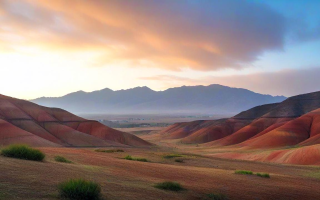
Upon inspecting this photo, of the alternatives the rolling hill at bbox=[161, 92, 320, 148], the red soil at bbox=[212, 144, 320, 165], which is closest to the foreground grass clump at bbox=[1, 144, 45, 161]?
the red soil at bbox=[212, 144, 320, 165]

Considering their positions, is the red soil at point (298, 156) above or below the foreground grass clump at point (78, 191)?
below

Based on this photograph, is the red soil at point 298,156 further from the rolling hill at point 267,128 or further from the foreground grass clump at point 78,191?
the foreground grass clump at point 78,191

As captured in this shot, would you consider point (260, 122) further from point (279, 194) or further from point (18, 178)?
point (18, 178)

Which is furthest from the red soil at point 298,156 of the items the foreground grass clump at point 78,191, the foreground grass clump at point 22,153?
the foreground grass clump at point 78,191

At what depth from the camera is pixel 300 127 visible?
3533 inches

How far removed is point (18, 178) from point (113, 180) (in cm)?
415

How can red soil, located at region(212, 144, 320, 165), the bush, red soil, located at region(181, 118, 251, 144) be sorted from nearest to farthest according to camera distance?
the bush, red soil, located at region(212, 144, 320, 165), red soil, located at region(181, 118, 251, 144)

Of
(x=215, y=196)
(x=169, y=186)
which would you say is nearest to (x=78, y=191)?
(x=169, y=186)

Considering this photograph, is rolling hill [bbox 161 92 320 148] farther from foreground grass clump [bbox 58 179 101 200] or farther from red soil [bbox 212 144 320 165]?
foreground grass clump [bbox 58 179 101 200]

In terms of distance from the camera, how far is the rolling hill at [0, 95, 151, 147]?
5922 centimetres

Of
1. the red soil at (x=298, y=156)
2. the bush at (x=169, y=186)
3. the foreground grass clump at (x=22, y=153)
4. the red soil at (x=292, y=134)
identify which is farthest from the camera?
the red soil at (x=292, y=134)

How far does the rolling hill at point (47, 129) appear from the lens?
59.2 metres

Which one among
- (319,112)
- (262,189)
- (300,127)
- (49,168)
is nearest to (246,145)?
(300,127)

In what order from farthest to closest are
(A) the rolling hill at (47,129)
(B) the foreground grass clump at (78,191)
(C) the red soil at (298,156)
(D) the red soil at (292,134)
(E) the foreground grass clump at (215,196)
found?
1. (D) the red soil at (292,134)
2. (A) the rolling hill at (47,129)
3. (C) the red soil at (298,156)
4. (E) the foreground grass clump at (215,196)
5. (B) the foreground grass clump at (78,191)
